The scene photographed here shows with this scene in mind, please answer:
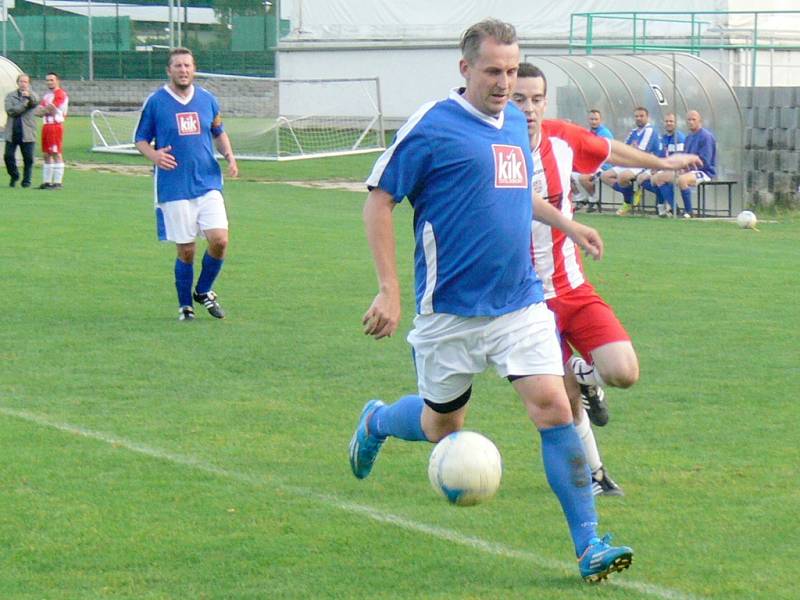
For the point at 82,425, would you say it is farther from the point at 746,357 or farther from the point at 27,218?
the point at 27,218

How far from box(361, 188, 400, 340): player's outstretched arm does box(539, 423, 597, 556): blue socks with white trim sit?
70 cm

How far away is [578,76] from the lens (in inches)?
1005

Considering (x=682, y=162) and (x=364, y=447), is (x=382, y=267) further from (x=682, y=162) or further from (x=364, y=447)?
(x=682, y=162)

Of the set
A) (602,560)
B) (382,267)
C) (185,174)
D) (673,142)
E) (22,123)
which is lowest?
(602,560)

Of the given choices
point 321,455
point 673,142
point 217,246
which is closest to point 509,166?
point 321,455

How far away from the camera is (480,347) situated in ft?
17.2

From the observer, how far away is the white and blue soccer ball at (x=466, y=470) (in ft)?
17.0

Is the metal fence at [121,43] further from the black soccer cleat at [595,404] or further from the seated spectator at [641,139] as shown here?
the black soccer cleat at [595,404]

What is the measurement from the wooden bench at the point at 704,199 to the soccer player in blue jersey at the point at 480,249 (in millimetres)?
18707

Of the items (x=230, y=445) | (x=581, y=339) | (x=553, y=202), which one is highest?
(x=553, y=202)

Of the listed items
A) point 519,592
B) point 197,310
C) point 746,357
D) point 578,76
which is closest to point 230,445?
point 519,592

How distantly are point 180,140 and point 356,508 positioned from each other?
6024 millimetres

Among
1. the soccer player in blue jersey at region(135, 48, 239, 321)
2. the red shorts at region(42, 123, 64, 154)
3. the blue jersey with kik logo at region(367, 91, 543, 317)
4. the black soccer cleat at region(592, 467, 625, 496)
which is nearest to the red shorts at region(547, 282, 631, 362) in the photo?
the black soccer cleat at region(592, 467, 625, 496)

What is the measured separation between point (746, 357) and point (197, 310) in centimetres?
476
